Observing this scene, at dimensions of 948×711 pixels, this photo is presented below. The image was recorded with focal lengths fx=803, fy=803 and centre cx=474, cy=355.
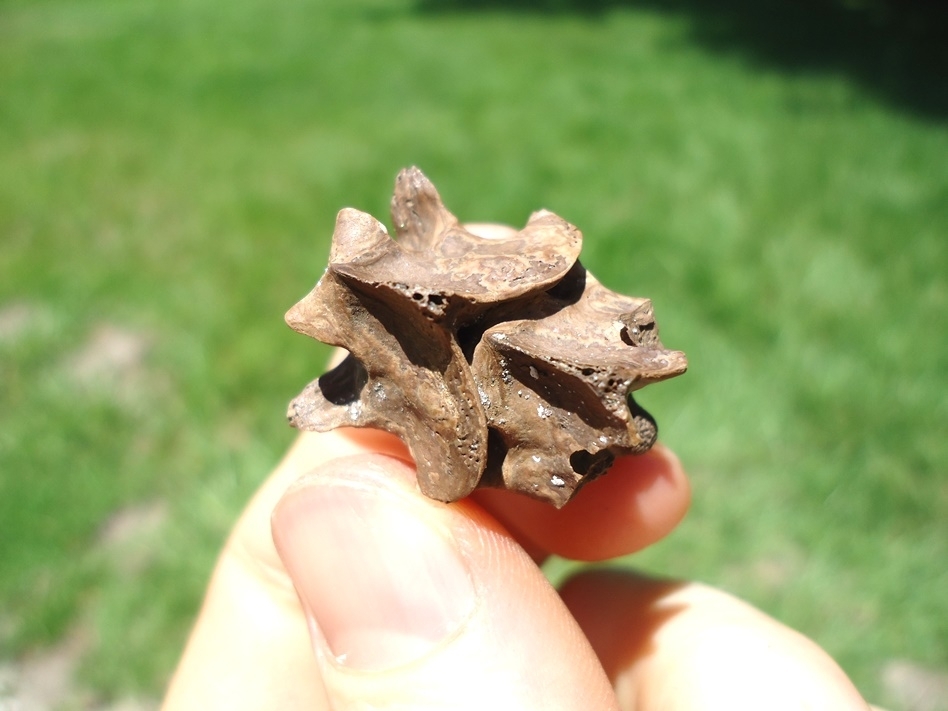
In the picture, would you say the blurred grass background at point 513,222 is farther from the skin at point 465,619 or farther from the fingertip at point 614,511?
the fingertip at point 614,511

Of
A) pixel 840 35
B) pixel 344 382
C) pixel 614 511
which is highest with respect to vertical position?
pixel 840 35

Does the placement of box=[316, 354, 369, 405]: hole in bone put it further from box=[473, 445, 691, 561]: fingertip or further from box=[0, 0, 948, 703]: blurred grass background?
box=[0, 0, 948, 703]: blurred grass background

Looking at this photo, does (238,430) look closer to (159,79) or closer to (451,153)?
(451,153)

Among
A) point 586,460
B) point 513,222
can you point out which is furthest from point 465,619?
point 513,222

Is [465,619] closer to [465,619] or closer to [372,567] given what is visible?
[465,619]

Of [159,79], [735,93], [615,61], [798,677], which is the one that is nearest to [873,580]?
[798,677]

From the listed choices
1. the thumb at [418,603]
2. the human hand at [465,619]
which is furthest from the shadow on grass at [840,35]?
the thumb at [418,603]
